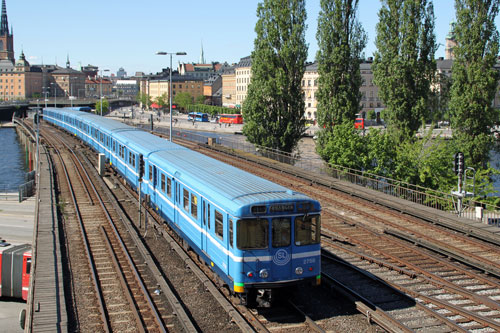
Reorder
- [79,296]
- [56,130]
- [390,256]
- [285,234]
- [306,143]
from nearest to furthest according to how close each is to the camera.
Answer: [285,234] → [79,296] → [390,256] → [56,130] → [306,143]

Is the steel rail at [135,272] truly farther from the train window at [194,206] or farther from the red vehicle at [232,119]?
the red vehicle at [232,119]

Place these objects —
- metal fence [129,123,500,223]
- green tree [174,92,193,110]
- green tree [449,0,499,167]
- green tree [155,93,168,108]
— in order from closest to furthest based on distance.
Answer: metal fence [129,123,500,223]
green tree [449,0,499,167]
green tree [174,92,193,110]
green tree [155,93,168,108]

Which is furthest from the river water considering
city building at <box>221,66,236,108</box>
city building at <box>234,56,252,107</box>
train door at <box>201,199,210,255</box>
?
city building at <box>221,66,236,108</box>

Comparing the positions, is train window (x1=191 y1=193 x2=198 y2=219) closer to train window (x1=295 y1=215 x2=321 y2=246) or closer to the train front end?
the train front end

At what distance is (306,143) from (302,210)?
85.9 meters

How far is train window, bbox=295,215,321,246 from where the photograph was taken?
42.4ft

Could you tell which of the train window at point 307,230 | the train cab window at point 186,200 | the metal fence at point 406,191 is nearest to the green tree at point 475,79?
the metal fence at point 406,191

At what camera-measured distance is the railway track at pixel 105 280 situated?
12672 mm

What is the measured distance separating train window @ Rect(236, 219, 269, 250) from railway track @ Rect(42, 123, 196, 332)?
2152 mm

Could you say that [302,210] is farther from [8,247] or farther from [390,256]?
[8,247]

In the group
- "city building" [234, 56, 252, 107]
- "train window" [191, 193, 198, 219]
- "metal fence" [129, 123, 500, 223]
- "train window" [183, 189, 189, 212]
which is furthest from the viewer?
"city building" [234, 56, 252, 107]

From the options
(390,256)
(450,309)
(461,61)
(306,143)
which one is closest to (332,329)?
(450,309)

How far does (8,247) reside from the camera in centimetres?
2697

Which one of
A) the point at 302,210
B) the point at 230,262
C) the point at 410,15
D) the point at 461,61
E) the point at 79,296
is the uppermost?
the point at 410,15
